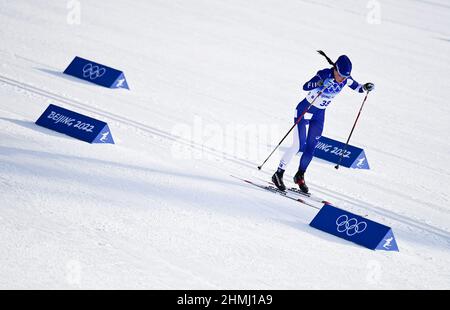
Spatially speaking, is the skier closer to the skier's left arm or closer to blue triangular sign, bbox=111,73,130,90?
the skier's left arm

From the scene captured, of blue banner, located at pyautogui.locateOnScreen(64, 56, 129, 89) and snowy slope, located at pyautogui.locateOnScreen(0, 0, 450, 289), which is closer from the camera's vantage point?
snowy slope, located at pyautogui.locateOnScreen(0, 0, 450, 289)

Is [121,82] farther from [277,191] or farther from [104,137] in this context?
[277,191]

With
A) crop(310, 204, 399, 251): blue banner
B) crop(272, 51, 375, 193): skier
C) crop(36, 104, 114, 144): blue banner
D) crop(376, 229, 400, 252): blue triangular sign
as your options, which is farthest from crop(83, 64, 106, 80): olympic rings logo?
crop(376, 229, 400, 252): blue triangular sign

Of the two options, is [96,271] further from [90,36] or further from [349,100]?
[90,36]

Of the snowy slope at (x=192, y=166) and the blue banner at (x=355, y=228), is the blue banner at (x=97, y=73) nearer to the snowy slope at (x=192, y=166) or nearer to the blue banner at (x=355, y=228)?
the snowy slope at (x=192, y=166)

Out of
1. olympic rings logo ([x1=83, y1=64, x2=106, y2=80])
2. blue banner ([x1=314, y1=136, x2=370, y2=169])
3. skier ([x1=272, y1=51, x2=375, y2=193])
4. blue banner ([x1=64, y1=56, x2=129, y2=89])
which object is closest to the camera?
skier ([x1=272, y1=51, x2=375, y2=193])

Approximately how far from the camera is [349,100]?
17188mm

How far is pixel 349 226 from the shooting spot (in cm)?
765

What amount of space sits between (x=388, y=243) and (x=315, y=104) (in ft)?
6.77

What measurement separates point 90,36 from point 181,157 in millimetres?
9408

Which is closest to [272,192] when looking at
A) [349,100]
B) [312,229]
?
[312,229]

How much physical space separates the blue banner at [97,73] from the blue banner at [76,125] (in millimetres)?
3422

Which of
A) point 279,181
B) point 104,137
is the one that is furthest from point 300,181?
point 104,137

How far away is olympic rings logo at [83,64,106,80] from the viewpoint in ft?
44.0
